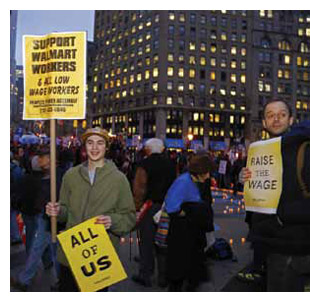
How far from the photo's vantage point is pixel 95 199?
3.81m

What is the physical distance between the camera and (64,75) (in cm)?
403

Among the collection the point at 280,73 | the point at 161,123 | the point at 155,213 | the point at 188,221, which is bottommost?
the point at 155,213

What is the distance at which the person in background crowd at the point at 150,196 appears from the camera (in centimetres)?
568

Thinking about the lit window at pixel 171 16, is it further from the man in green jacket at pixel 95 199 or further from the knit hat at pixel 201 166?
the man in green jacket at pixel 95 199

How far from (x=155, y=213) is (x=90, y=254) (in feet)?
6.94

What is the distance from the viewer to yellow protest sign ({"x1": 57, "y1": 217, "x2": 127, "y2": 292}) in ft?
12.3

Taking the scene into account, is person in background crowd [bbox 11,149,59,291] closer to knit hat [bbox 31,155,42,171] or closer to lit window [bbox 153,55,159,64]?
knit hat [bbox 31,155,42,171]

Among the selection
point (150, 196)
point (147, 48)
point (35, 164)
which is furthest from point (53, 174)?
point (147, 48)

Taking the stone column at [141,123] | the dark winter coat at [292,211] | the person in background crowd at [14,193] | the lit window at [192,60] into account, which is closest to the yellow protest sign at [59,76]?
the dark winter coat at [292,211]

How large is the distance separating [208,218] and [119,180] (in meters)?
1.31

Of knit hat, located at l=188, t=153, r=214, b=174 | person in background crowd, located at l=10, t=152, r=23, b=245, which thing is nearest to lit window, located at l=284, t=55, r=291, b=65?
person in background crowd, located at l=10, t=152, r=23, b=245

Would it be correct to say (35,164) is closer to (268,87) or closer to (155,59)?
(155,59)

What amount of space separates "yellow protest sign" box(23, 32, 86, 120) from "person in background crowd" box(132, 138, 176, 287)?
1957mm

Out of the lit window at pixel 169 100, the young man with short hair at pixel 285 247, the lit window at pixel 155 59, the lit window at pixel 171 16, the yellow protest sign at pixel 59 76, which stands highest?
the lit window at pixel 171 16
